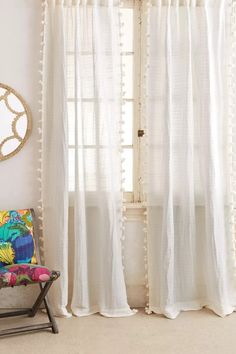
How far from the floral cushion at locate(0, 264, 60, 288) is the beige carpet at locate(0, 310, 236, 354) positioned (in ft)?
1.24

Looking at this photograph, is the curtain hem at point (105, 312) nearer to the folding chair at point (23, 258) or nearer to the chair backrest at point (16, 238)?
the folding chair at point (23, 258)

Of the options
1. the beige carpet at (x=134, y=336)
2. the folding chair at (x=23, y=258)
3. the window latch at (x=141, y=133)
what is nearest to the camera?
the beige carpet at (x=134, y=336)

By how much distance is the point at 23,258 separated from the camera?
10.8ft

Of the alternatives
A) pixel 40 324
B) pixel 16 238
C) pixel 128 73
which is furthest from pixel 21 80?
pixel 40 324

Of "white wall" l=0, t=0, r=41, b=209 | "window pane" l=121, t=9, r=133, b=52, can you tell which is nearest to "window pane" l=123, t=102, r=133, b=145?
"window pane" l=121, t=9, r=133, b=52

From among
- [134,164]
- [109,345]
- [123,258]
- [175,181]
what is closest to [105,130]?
[134,164]

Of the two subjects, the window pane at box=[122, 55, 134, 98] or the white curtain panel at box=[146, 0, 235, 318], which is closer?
the white curtain panel at box=[146, 0, 235, 318]

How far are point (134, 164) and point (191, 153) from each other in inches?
17.4

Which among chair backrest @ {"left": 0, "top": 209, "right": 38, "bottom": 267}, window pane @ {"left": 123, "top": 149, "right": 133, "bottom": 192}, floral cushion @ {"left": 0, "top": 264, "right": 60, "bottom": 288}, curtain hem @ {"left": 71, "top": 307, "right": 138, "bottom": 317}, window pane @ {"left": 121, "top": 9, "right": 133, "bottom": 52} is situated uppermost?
window pane @ {"left": 121, "top": 9, "right": 133, "bottom": 52}

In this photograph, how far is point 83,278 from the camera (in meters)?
3.40

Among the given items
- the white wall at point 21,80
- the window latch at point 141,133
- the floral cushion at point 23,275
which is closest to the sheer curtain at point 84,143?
the white wall at point 21,80

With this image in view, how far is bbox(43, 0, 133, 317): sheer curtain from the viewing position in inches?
133

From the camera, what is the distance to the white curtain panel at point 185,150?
3.43 metres

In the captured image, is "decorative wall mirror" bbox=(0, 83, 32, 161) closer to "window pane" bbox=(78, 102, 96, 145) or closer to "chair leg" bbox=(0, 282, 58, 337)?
"window pane" bbox=(78, 102, 96, 145)
